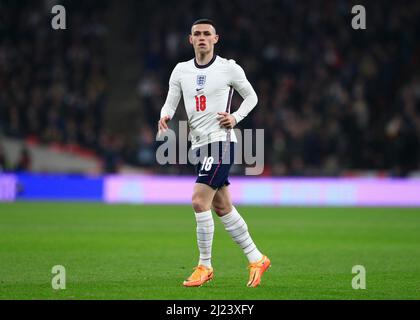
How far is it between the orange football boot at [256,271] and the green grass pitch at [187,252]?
0.08m

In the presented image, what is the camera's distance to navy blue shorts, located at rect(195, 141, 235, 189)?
29.2 ft

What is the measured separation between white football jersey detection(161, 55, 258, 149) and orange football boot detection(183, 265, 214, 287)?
4.08 ft

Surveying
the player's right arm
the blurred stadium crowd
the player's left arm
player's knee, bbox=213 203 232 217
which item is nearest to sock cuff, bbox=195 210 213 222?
player's knee, bbox=213 203 232 217

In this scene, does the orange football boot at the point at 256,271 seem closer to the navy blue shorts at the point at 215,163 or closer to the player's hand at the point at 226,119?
the navy blue shorts at the point at 215,163

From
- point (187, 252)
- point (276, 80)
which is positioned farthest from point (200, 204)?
point (276, 80)

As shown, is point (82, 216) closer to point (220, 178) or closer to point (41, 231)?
point (41, 231)

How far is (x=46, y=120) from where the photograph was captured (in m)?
26.1

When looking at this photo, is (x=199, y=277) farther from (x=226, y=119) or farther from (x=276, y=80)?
(x=276, y=80)

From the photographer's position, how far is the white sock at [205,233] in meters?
9.05

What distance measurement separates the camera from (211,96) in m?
9.11

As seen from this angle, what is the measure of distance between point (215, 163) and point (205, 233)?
721 millimetres

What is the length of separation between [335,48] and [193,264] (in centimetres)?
1668

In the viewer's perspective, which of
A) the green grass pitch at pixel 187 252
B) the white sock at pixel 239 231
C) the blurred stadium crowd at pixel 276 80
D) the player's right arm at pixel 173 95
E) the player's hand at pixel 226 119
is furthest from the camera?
the blurred stadium crowd at pixel 276 80

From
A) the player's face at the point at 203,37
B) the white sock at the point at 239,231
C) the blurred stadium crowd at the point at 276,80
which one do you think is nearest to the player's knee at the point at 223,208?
the white sock at the point at 239,231
